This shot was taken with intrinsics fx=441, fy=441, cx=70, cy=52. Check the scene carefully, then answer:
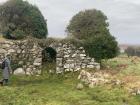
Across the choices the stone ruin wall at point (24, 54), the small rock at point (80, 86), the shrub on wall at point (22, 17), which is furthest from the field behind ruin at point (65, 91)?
the shrub on wall at point (22, 17)

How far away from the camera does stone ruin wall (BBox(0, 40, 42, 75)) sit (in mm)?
28875

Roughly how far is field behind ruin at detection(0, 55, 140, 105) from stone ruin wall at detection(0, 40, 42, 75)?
3.53 feet

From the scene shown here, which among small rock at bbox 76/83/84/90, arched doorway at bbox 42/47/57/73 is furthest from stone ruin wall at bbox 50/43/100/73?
small rock at bbox 76/83/84/90

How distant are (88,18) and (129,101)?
14868 millimetres

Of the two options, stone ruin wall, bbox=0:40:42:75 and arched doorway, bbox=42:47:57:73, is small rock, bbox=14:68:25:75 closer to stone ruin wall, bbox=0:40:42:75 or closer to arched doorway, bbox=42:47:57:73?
stone ruin wall, bbox=0:40:42:75

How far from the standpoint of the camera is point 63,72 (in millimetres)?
28656

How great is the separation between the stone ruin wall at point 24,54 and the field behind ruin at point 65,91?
1.08 metres

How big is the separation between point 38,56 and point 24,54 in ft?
3.07

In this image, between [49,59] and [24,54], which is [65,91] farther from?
[49,59]

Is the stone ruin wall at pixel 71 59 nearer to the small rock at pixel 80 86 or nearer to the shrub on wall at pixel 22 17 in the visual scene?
the small rock at pixel 80 86

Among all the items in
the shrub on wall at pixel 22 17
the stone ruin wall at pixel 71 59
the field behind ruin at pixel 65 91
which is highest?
the shrub on wall at pixel 22 17

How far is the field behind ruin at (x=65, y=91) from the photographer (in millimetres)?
20812

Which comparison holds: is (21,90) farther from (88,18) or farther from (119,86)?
(88,18)

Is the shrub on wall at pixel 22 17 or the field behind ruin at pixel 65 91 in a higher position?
the shrub on wall at pixel 22 17
